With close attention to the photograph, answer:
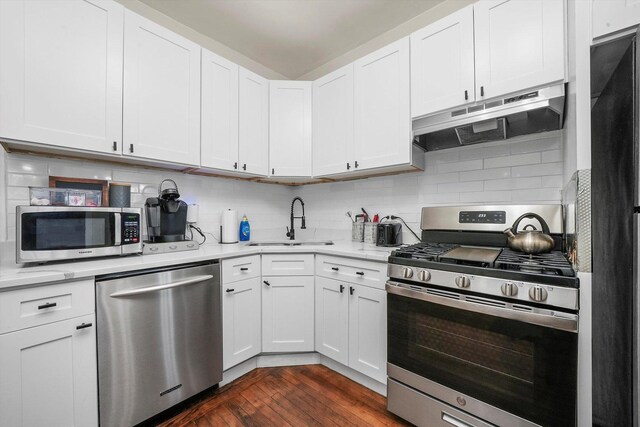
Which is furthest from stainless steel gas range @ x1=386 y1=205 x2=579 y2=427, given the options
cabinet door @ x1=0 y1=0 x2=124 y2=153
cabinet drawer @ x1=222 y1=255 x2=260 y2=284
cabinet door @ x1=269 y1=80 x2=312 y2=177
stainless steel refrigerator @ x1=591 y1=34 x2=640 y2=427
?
cabinet door @ x1=0 y1=0 x2=124 y2=153

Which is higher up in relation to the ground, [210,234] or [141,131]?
[141,131]

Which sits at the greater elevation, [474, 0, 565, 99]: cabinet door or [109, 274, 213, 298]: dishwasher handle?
[474, 0, 565, 99]: cabinet door

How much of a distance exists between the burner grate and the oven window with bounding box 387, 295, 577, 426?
0.22 meters

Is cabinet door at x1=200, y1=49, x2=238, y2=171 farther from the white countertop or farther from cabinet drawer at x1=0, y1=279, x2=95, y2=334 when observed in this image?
cabinet drawer at x1=0, y1=279, x2=95, y2=334

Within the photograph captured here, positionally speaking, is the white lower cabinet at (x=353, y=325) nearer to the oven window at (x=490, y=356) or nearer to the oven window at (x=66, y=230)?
the oven window at (x=490, y=356)

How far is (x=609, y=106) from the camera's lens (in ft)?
3.50

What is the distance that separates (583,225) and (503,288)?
37cm

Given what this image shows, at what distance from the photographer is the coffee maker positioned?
6.17 feet

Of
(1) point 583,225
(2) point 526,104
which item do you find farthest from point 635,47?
(1) point 583,225

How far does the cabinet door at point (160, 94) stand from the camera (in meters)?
1.71

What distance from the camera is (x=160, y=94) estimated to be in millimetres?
1851

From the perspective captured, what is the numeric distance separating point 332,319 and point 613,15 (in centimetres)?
204

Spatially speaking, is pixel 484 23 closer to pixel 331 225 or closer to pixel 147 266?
pixel 331 225

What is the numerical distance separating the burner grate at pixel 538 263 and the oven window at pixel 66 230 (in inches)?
79.2
